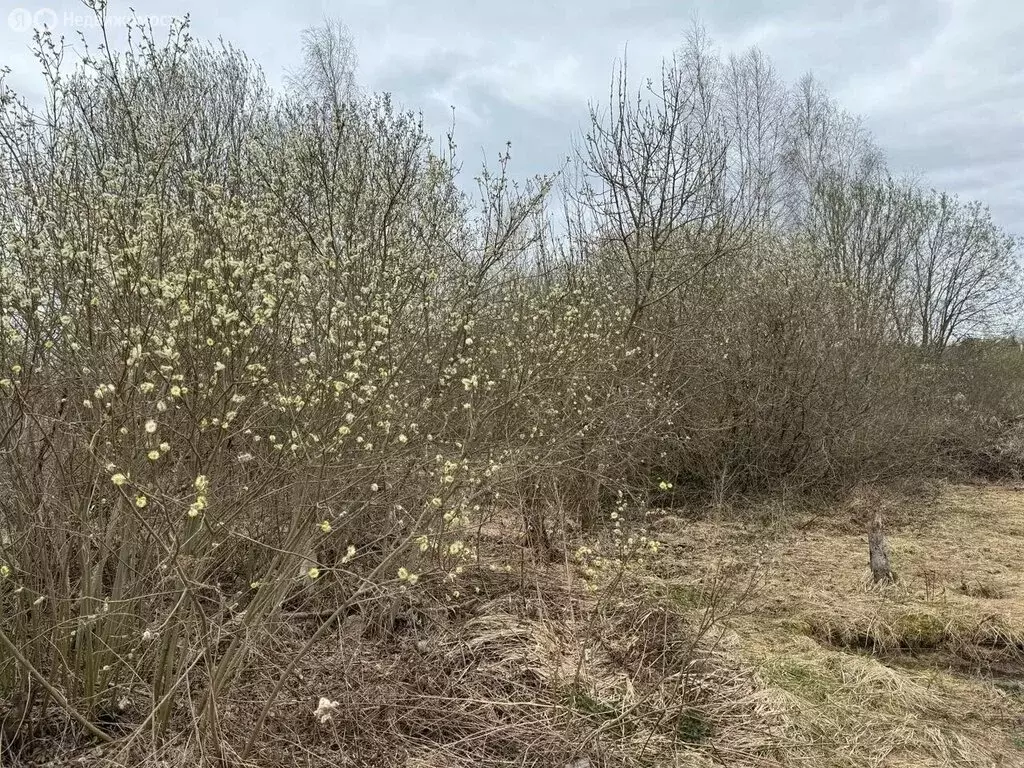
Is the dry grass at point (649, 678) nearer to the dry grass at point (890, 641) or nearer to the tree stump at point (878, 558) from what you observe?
the dry grass at point (890, 641)

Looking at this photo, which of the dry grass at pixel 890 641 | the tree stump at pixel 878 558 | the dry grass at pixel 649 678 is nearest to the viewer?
the dry grass at pixel 649 678

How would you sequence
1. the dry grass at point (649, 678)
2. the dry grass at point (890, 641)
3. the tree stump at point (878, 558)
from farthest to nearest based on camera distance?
the tree stump at point (878, 558) < the dry grass at point (890, 641) < the dry grass at point (649, 678)

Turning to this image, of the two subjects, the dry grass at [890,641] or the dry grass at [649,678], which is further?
the dry grass at [890,641]

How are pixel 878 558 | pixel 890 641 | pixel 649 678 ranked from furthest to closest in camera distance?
pixel 878 558 → pixel 890 641 → pixel 649 678

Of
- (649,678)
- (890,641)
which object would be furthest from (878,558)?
(649,678)

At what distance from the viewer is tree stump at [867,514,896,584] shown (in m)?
5.61

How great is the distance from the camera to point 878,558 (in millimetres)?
5676

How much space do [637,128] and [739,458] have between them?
13.9 feet

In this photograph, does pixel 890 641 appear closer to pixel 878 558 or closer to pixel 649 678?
pixel 878 558

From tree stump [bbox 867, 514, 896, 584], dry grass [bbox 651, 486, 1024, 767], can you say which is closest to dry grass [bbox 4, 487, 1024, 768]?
dry grass [bbox 651, 486, 1024, 767]

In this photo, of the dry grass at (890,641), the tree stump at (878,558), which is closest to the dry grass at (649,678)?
the dry grass at (890,641)

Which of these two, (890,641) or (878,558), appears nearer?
(890,641)

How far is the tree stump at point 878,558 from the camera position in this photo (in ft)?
18.4

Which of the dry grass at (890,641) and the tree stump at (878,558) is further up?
the tree stump at (878,558)
